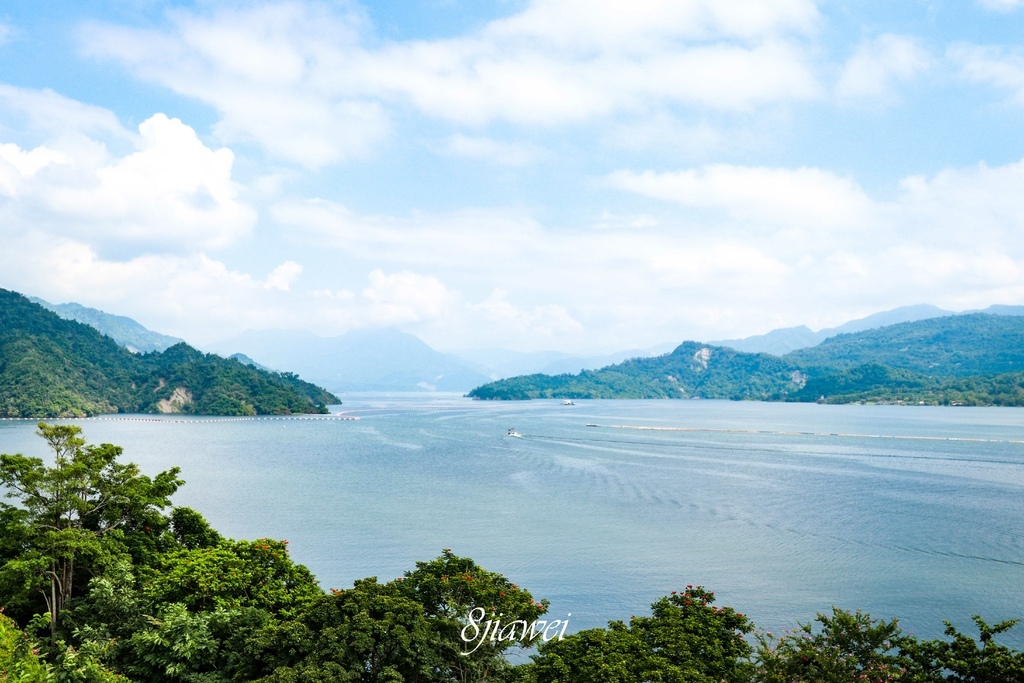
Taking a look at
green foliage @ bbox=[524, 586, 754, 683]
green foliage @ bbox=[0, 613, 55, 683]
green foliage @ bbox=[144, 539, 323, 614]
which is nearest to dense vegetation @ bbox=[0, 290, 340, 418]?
green foliage @ bbox=[144, 539, 323, 614]

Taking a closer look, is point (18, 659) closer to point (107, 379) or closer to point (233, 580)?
point (233, 580)

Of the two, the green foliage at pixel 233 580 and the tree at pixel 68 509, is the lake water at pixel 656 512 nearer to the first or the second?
the green foliage at pixel 233 580

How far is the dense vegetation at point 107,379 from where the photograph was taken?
10869 centimetres

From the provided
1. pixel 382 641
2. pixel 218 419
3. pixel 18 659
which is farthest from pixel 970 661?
pixel 218 419

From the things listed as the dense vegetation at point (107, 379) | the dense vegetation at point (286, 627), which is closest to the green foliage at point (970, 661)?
the dense vegetation at point (286, 627)

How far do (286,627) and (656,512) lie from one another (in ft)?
88.5

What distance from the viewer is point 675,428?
293ft

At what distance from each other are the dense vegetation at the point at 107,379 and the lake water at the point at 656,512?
42.0 m

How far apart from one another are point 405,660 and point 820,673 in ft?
25.0

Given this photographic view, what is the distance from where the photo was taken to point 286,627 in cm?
1308

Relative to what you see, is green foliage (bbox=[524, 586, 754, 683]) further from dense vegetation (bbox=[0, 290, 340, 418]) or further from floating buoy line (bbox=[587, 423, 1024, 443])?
dense vegetation (bbox=[0, 290, 340, 418])

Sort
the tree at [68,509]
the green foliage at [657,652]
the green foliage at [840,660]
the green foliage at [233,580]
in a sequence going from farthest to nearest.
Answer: the tree at [68,509], the green foliage at [233,580], the green foliage at [657,652], the green foliage at [840,660]

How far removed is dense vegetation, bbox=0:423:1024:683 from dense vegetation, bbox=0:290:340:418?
106 metres

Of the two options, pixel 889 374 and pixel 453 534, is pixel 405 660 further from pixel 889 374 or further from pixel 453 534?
pixel 889 374
